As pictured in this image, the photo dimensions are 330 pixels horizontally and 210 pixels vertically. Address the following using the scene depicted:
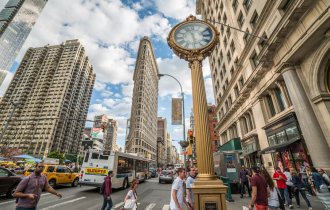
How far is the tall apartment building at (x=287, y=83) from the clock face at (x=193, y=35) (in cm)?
665

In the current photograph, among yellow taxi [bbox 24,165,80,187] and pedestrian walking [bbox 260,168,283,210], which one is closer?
pedestrian walking [bbox 260,168,283,210]

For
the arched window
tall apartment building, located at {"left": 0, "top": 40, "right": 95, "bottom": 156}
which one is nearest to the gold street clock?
the arched window

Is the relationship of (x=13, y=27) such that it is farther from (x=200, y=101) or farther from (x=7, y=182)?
(x=200, y=101)

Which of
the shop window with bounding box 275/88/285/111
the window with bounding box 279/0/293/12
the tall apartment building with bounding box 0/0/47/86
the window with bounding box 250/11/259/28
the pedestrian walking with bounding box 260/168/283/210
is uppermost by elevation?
the tall apartment building with bounding box 0/0/47/86

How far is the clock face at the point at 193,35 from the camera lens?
679 centimetres

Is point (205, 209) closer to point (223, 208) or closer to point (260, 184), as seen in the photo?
point (223, 208)

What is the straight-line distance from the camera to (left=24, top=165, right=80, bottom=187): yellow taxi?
14533mm

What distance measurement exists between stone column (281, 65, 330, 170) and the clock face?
791 cm

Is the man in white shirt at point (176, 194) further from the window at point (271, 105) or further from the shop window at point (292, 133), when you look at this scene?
the window at point (271, 105)

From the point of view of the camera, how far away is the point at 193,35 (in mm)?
7035

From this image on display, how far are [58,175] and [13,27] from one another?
197520 mm

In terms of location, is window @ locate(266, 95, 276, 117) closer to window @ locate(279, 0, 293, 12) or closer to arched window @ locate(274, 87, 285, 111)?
arched window @ locate(274, 87, 285, 111)

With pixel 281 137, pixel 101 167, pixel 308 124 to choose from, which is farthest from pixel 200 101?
pixel 101 167

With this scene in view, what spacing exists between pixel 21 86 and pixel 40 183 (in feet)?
464
